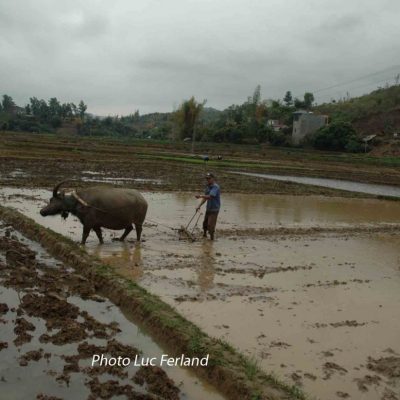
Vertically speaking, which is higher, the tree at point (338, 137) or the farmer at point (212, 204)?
the tree at point (338, 137)

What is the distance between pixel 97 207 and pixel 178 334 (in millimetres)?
4553

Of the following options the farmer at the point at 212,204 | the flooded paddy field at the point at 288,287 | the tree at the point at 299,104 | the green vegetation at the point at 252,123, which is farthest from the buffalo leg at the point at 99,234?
the tree at the point at 299,104

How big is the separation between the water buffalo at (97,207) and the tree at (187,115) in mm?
56425

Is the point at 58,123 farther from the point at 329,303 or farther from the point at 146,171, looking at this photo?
the point at 329,303

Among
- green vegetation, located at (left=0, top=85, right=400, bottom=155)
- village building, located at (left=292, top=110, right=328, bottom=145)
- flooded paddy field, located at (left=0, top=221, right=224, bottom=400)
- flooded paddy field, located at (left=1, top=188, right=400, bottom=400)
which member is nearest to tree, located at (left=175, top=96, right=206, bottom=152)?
green vegetation, located at (left=0, top=85, right=400, bottom=155)

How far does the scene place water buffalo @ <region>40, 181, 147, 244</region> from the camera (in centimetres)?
917

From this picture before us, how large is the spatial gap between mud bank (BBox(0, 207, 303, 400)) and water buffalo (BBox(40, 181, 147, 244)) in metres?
0.86

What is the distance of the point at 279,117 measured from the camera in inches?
2948

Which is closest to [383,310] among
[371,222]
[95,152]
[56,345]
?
[56,345]

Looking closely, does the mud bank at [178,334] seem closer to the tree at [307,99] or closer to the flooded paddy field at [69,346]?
the flooded paddy field at [69,346]

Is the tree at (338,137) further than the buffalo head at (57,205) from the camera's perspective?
Yes

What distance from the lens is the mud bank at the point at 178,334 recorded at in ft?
13.9

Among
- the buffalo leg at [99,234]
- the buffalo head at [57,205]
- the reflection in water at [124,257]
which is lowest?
the reflection in water at [124,257]

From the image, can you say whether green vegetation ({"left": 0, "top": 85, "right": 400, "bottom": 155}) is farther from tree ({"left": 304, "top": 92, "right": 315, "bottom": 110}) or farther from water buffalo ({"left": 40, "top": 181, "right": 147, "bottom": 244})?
water buffalo ({"left": 40, "top": 181, "right": 147, "bottom": 244})
